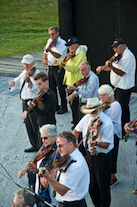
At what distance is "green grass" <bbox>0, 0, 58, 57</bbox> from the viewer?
60.7 feet

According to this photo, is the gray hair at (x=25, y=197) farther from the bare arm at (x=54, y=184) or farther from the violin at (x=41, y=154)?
the bare arm at (x=54, y=184)

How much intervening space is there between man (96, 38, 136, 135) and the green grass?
11758mm

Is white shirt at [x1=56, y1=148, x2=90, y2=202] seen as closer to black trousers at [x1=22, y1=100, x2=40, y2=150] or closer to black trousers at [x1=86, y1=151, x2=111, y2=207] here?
black trousers at [x1=86, y1=151, x2=111, y2=207]

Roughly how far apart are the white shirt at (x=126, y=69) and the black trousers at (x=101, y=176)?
2.16m

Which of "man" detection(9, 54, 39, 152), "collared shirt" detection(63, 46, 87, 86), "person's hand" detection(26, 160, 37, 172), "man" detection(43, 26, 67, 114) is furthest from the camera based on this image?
"man" detection(43, 26, 67, 114)

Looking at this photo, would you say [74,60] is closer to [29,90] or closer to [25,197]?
[29,90]

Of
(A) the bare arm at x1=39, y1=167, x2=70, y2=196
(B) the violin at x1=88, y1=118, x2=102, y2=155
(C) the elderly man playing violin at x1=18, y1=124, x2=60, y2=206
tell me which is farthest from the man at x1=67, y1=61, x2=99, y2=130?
(A) the bare arm at x1=39, y1=167, x2=70, y2=196

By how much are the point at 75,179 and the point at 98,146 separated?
0.86 meters

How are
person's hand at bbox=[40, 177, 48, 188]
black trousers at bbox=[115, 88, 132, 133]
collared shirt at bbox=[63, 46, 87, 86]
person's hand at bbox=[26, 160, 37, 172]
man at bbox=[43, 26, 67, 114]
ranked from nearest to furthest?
person's hand at bbox=[40, 177, 48, 188] → person's hand at bbox=[26, 160, 37, 172] → black trousers at bbox=[115, 88, 132, 133] → collared shirt at bbox=[63, 46, 87, 86] → man at bbox=[43, 26, 67, 114]

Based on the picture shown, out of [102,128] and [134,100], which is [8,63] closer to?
[134,100]

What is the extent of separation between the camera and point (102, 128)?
12.9ft

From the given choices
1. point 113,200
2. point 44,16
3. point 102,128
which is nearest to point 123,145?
point 113,200

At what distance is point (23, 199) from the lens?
3.38 meters

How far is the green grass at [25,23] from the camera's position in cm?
1852
